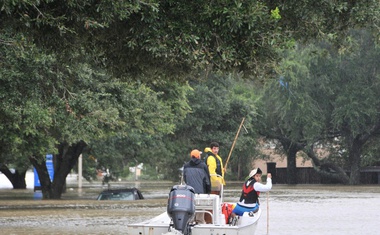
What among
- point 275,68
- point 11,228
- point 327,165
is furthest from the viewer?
point 327,165

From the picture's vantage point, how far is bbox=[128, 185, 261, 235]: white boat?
42.9ft

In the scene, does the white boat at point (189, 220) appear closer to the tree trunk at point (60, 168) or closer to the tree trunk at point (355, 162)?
the tree trunk at point (60, 168)

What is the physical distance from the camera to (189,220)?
43.9 feet

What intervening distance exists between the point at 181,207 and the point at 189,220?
1.38 ft

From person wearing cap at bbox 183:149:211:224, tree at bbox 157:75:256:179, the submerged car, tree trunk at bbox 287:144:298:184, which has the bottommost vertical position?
the submerged car

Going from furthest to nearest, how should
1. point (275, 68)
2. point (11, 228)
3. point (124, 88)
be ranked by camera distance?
1. point (124, 88)
2. point (11, 228)
3. point (275, 68)

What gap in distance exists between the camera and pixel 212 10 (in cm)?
1035

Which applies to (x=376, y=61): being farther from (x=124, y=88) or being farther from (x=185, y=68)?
(x=185, y=68)

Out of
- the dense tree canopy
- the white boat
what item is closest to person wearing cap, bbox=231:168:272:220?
the white boat

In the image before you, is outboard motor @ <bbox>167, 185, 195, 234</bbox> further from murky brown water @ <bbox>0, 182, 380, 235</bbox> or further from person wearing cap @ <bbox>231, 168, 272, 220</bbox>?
murky brown water @ <bbox>0, 182, 380, 235</bbox>

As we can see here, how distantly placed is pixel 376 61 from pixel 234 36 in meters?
45.6

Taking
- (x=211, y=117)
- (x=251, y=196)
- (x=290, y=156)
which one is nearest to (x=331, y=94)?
(x=211, y=117)

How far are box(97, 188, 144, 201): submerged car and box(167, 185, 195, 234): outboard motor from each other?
1983 centimetres

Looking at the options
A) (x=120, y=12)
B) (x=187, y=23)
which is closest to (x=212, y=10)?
(x=187, y=23)
